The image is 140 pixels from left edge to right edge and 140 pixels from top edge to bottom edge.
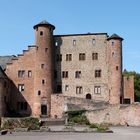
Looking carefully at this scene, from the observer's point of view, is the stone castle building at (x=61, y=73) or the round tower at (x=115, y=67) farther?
the stone castle building at (x=61, y=73)

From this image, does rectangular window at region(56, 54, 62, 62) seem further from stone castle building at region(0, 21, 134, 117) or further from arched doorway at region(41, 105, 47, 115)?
arched doorway at region(41, 105, 47, 115)

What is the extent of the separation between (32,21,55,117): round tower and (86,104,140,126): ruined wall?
11883 millimetres

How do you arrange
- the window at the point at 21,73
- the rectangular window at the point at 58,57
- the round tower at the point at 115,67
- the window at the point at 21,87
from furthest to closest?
the rectangular window at the point at 58,57
the window at the point at 21,73
the window at the point at 21,87
the round tower at the point at 115,67

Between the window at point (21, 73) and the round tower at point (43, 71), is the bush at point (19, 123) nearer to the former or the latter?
the round tower at point (43, 71)

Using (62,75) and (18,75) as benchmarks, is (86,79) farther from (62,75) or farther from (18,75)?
(18,75)

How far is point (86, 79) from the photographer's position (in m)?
65.2

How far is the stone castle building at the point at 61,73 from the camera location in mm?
62906

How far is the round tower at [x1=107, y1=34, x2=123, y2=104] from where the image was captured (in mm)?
62312

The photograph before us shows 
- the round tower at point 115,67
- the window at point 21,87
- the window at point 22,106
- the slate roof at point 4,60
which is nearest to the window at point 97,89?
the round tower at point 115,67

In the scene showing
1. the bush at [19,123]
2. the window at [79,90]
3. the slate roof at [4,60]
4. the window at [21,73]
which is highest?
the slate roof at [4,60]

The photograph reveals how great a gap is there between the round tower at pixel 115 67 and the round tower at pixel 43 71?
9840mm

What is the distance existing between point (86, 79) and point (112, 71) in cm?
496

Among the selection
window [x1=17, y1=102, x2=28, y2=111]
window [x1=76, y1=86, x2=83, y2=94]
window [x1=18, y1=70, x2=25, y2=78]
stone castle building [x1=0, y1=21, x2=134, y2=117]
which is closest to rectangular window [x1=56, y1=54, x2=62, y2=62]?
stone castle building [x1=0, y1=21, x2=134, y2=117]

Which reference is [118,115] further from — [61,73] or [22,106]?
[22,106]
